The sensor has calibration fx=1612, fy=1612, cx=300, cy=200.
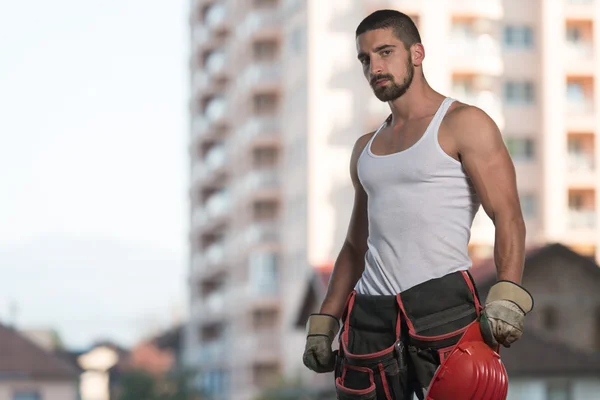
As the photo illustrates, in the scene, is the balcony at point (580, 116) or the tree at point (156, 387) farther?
the tree at point (156, 387)

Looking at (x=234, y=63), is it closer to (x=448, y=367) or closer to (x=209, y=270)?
(x=209, y=270)

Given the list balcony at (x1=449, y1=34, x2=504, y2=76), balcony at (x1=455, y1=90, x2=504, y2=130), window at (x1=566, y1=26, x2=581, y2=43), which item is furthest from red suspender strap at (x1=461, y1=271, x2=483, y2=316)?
window at (x1=566, y1=26, x2=581, y2=43)

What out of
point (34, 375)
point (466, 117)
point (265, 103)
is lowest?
point (34, 375)

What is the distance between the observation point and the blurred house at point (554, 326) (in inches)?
2104

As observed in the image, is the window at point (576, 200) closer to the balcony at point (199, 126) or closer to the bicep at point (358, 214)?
the balcony at point (199, 126)

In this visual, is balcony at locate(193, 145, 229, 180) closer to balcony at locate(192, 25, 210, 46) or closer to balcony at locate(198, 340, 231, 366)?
balcony at locate(192, 25, 210, 46)

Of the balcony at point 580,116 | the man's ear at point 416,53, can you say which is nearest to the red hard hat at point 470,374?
Result: the man's ear at point 416,53

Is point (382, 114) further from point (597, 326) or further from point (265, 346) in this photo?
point (597, 326)

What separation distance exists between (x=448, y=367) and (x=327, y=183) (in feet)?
243

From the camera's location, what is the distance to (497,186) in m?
6.77

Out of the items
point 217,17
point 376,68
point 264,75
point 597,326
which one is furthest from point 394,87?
point 217,17

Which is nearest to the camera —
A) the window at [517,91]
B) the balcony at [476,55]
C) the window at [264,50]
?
the balcony at [476,55]

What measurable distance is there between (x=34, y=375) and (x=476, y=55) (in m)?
28.1

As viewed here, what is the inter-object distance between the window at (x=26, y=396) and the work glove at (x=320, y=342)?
77919mm
